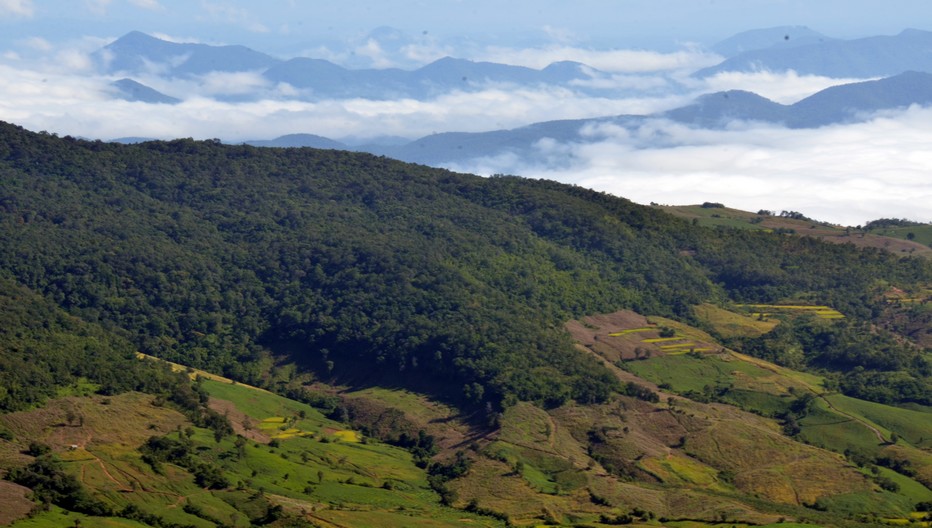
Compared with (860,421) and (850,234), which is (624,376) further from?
(850,234)

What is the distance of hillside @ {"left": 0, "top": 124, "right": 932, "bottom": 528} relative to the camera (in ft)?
292

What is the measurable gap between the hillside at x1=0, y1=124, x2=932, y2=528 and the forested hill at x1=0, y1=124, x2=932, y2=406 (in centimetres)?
40

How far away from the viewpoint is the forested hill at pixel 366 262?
122562 millimetres

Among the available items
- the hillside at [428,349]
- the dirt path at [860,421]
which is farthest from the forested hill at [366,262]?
the dirt path at [860,421]

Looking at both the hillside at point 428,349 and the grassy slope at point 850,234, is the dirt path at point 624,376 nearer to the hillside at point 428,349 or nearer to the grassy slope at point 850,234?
the hillside at point 428,349

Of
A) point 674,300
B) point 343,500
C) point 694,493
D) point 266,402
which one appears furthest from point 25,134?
point 694,493

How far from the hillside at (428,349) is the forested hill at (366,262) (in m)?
A: 0.40

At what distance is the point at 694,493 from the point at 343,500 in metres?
26.4

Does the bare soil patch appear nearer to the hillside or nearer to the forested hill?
the hillside

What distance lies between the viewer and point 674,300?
14938 cm

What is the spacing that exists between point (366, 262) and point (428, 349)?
22.6 metres

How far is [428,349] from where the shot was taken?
12031 cm

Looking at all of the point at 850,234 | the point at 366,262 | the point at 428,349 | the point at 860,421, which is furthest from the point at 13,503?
the point at 850,234

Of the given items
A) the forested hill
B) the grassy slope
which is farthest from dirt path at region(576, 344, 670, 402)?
the grassy slope
